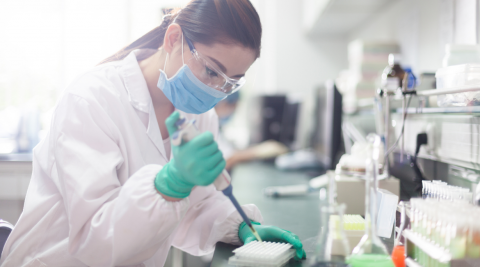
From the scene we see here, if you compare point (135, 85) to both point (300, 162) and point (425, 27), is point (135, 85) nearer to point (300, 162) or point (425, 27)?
point (425, 27)

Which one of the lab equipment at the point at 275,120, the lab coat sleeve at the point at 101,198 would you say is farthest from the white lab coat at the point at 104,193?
the lab equipment at the point at 275,120

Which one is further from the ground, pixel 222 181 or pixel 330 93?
pixel 330 93

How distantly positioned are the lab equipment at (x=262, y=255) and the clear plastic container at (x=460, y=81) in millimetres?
676

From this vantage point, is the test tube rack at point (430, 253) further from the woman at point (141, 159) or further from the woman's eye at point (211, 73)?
the woman's eye at point (211, 73)

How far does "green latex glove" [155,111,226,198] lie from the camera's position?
0.70 m

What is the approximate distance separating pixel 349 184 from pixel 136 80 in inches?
32.9

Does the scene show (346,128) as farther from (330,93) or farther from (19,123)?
(19,123)

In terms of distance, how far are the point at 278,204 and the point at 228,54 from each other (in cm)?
86

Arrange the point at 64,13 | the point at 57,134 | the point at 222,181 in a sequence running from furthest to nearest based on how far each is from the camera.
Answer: the point at 64,13 → the point at 57,134 → the point at 222,181

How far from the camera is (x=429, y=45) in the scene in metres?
1.84

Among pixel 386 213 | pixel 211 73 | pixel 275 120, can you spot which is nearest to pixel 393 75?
pixel 386 213

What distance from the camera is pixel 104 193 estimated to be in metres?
0.83

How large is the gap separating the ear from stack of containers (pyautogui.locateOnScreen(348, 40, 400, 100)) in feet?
5.11

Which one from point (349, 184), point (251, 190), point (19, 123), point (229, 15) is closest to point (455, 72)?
point (349, 184)
